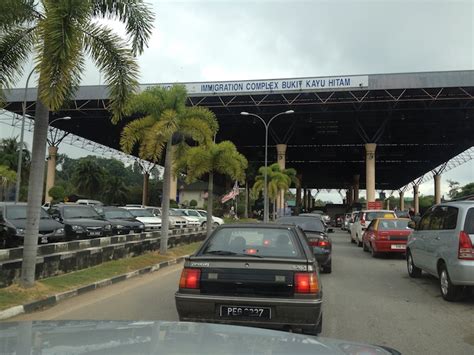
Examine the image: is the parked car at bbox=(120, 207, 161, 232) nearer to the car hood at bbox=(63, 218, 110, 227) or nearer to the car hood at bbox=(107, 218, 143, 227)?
the car hood at bbox=(107, 218, 143, 227)

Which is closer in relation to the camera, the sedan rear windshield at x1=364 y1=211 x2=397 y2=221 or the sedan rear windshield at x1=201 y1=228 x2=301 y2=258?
the sedan rear windshield at x1=201 y1=228 x2=301 y2=258

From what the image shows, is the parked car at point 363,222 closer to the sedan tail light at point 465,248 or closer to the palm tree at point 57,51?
the sedan tail light at point 465,248

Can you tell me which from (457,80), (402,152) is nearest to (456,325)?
(457,80)

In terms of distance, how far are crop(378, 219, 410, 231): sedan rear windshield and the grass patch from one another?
740cm

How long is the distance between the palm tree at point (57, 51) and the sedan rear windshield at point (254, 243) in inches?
162

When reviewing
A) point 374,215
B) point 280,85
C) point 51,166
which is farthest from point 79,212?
point 51,166

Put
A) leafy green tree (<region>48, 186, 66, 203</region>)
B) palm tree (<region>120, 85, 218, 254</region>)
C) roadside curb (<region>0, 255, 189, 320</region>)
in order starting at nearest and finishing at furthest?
roadside curb (<region>0, 255, 189, 320</region>), palm tree (<region>120, 85, 218, 254</region>), leafy green tree (<region>48, 186, 66, 203</region>)

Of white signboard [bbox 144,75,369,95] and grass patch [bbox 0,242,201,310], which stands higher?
white signboard [bbox 144,75,369,95]

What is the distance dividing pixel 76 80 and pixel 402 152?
2505 inches

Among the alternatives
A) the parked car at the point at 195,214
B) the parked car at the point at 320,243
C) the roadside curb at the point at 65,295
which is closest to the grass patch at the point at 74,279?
the roadside curb at the point at 65,295

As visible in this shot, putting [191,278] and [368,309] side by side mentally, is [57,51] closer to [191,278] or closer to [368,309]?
[191,278]

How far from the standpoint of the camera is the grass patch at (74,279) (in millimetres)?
8386

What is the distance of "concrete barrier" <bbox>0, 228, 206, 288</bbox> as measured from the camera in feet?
31.2

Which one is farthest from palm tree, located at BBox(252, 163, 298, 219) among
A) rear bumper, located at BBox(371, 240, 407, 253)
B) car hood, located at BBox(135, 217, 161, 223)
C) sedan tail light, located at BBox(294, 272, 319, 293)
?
sedan tail light, located at BBox(294, 272, 319, 293)
